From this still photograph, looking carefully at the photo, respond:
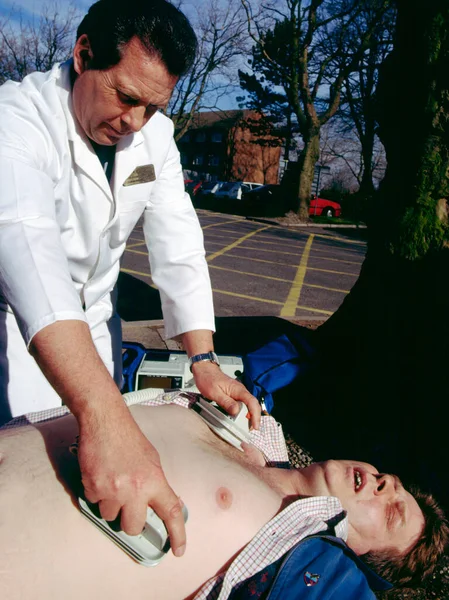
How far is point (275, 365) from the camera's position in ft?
12.2

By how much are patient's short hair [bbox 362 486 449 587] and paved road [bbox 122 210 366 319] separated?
3917 millimetres

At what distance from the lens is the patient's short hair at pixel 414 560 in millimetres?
2053

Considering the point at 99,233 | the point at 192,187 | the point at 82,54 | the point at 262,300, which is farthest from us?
the point at 192,187

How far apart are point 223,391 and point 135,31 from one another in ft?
4.05

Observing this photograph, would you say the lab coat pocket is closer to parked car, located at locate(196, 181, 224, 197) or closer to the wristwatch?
the wristwatch

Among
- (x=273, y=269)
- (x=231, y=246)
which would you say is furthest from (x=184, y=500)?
(x=231, y=246)

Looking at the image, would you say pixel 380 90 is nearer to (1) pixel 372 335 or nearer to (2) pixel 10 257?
(1) pixel 372 335

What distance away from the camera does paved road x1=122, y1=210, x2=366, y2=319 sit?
6949 mm

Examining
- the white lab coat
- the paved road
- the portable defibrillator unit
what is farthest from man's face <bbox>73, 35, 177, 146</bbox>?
the paved road

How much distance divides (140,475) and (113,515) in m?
0.12

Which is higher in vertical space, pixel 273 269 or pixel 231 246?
pixel 231 246

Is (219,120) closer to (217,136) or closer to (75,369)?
(217,136)

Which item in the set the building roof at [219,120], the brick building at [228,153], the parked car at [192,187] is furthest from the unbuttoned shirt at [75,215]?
the building roof at [219,120]

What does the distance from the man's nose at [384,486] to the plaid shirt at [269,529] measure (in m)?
0.29
